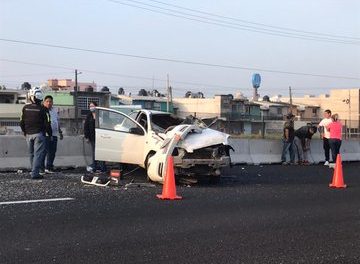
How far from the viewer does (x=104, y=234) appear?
6656 mm

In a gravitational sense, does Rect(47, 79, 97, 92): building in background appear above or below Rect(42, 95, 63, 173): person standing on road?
above

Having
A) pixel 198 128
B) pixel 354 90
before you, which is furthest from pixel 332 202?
pixel 354 90

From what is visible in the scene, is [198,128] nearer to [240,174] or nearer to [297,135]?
[240,174]

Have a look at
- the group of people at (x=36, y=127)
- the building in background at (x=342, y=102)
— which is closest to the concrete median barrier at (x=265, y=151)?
the group of people at (x=36, y=127)

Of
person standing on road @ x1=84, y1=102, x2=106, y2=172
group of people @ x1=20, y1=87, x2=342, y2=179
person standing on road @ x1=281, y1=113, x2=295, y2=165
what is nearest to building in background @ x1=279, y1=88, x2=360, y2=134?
person standing on road @ x1=281, y1=113, x2=295, y2=165

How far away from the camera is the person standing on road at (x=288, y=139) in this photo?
18.1 m

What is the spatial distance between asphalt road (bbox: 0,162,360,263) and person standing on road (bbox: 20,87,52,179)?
46 centimetres

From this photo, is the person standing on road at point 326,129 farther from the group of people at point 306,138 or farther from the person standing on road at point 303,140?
the person standing on road at point 303,140

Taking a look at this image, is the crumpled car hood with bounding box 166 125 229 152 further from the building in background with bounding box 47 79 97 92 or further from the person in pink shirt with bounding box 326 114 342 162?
the building in background with bounding box 47 79 97 92

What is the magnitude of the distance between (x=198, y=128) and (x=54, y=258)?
644 cm

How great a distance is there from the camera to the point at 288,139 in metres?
18.2

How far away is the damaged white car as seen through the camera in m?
11.2

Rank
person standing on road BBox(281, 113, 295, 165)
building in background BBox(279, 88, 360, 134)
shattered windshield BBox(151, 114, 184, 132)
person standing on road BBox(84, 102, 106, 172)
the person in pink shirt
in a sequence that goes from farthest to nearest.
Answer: building in background BBox(279, 88, 360, 134) → person standing on road BBox(281, 113, 295, 165) → the person in pink shirt → person standing on road BBox(84, 102, 106, 172) → shattered windshield BBox(151, 114, 184, 132)

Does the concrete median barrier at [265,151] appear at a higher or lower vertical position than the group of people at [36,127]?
lower
